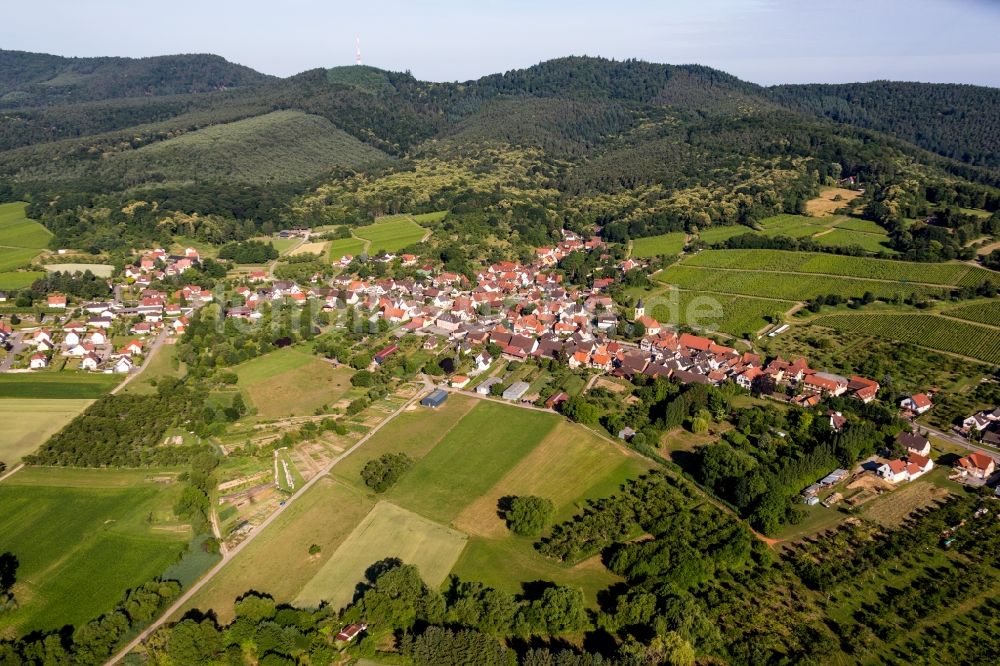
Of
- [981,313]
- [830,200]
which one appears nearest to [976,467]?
[981,313]

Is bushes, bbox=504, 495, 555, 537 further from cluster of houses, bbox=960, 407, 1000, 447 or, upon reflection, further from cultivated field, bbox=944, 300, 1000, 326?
cultivated field, bbox=944, 300, 1000, 326

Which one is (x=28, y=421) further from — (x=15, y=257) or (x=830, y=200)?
(x=830, y=200)

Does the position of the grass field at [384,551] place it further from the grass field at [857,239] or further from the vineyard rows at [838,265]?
the grass field at [857,239]

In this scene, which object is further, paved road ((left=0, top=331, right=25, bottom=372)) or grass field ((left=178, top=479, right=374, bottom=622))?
paved road ((left=0, top=331, right=25, bottom=372))

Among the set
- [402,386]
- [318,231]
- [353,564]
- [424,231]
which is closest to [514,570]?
[353,564]

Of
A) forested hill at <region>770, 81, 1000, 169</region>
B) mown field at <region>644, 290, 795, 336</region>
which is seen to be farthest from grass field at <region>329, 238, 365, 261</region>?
forested hill at <region>770, 81, 1000, 169</region>

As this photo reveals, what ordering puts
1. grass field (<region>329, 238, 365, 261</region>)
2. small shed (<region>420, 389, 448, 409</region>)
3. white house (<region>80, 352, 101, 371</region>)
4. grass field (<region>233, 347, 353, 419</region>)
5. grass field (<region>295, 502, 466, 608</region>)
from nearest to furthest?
grass field (<region>295, 502, 466, 608</region>)
small shed (<region>420, 389, 448, 409</region>)
grass field (<region>233, 347, 353, 419</region>)
white house (<region>80, 352, 101, 371</region>)
grass field (<region>329, 238, 365, 261</region>)

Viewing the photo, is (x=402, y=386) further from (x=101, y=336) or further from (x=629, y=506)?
(x=101, y=336)
